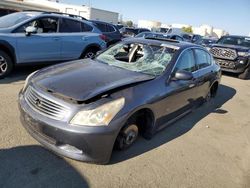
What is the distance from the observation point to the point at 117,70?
14.1 feet

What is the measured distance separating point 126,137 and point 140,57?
1.80 metres

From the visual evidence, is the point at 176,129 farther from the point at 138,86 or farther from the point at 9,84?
the point at 9,84

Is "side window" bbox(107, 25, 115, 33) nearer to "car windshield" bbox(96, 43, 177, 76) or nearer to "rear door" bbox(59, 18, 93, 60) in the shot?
"rear door" bbox(59, 18, 93, 60)

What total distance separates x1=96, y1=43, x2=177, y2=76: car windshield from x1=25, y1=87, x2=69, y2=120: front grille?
1.59 m

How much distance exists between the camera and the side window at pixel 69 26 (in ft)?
25.5

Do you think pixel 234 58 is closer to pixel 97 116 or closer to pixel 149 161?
pixel 149 161

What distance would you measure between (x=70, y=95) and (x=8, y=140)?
4.09 ft

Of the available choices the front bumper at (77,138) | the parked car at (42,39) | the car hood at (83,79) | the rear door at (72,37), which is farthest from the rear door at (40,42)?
the front bumper at (77,138)

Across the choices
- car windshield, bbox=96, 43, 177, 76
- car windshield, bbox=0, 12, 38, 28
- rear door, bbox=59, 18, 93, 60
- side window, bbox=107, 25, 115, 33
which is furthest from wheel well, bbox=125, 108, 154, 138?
side window, bbox=107, 25, 115, 33

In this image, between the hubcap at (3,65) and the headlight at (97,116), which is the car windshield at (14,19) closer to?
the hubcap at (3,65)

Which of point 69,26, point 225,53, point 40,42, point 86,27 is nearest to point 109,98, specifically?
point 40,42

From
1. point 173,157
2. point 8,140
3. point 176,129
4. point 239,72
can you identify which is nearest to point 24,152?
point 8,140

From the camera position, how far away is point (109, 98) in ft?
10.9

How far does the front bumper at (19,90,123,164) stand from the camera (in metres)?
3.06
